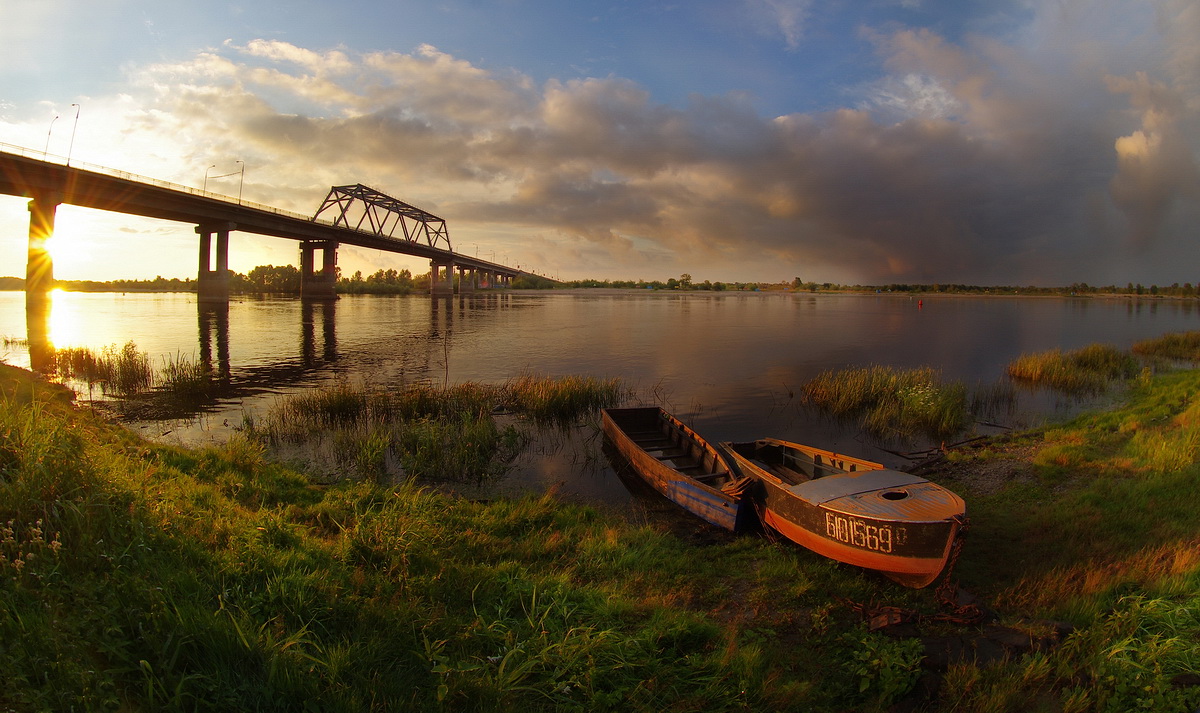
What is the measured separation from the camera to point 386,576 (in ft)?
20.9

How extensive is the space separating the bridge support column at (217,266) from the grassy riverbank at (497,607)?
81722mm

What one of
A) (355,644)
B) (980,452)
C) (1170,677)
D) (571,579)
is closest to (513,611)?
(571,579)

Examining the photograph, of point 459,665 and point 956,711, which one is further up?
point 459,665

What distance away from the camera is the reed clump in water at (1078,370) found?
26.8 meters

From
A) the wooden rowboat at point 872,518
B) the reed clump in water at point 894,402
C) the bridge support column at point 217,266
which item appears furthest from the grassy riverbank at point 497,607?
the bridge support column at point 217,266

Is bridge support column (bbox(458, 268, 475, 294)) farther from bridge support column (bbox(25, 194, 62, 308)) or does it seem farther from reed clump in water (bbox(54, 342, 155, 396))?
reed clump in water (bbox(54, 342, 155, 396))

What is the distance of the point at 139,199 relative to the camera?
58188 millimetres

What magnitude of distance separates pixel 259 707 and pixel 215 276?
92.0 metres

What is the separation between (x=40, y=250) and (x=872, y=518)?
77020 millimetres

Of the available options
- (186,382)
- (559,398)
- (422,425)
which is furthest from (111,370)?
(559,398)

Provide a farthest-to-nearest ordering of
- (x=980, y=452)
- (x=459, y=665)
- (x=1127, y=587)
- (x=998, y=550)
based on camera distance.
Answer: (x=980, y=452) < (x=998, y=550) < (x=1127, y=587) < (x=459, y=665)

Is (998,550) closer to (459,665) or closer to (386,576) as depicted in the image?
(459,665)

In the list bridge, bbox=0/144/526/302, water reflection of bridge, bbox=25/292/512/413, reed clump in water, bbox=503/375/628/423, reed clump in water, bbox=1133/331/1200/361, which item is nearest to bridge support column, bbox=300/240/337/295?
bridge, bbox=0/144/526/302

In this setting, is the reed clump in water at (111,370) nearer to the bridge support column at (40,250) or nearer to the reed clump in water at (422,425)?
the reed clump in water at (422,425)
